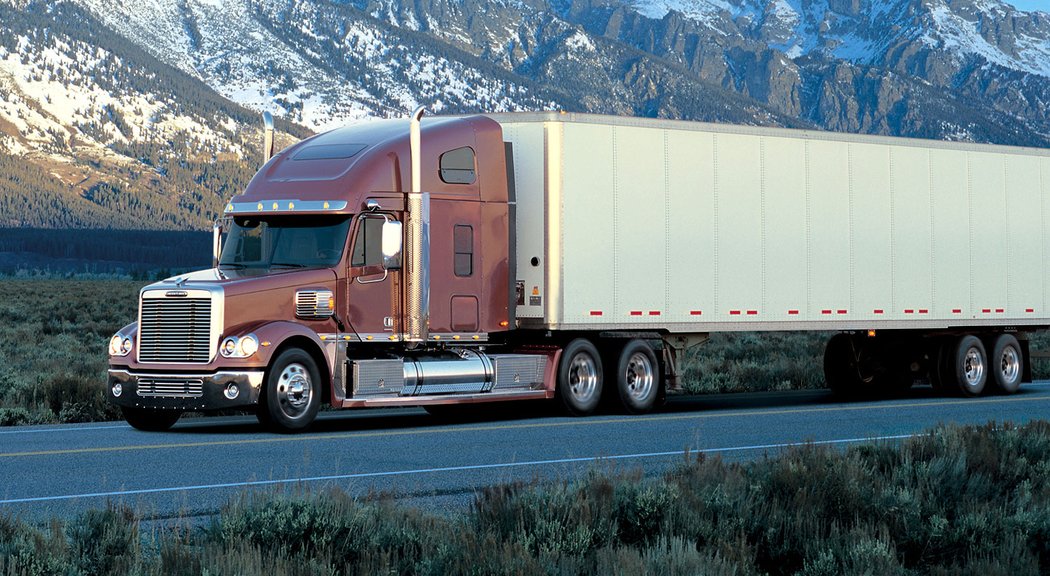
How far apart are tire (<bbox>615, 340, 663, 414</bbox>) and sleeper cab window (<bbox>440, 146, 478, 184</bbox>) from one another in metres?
2.93

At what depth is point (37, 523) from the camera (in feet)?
31.2

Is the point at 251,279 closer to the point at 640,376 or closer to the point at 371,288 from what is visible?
the point at 371,288

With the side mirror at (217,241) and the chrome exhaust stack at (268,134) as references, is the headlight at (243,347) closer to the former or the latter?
the side mirror at (217,241)

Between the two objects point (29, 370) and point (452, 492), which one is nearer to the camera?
point (452, 492)

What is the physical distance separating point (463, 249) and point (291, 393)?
125 inches

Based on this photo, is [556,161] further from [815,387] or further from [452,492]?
[815,387]

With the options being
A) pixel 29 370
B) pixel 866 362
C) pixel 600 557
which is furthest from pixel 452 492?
pixel 29 370

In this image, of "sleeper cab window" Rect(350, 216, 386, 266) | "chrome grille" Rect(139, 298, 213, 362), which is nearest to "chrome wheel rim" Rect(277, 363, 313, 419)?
"chrome grille" Rect(139, 298, 213, 362)

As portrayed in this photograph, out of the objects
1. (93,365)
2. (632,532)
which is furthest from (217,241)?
(632,532)

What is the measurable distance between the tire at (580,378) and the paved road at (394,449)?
0.33 meters

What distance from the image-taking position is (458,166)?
1881cm

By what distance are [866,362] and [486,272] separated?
7.74 metres

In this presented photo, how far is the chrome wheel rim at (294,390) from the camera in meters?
16.5

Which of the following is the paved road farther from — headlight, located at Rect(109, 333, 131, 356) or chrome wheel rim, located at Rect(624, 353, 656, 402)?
headlight, located at Rect(109, 333, 131, 356)
